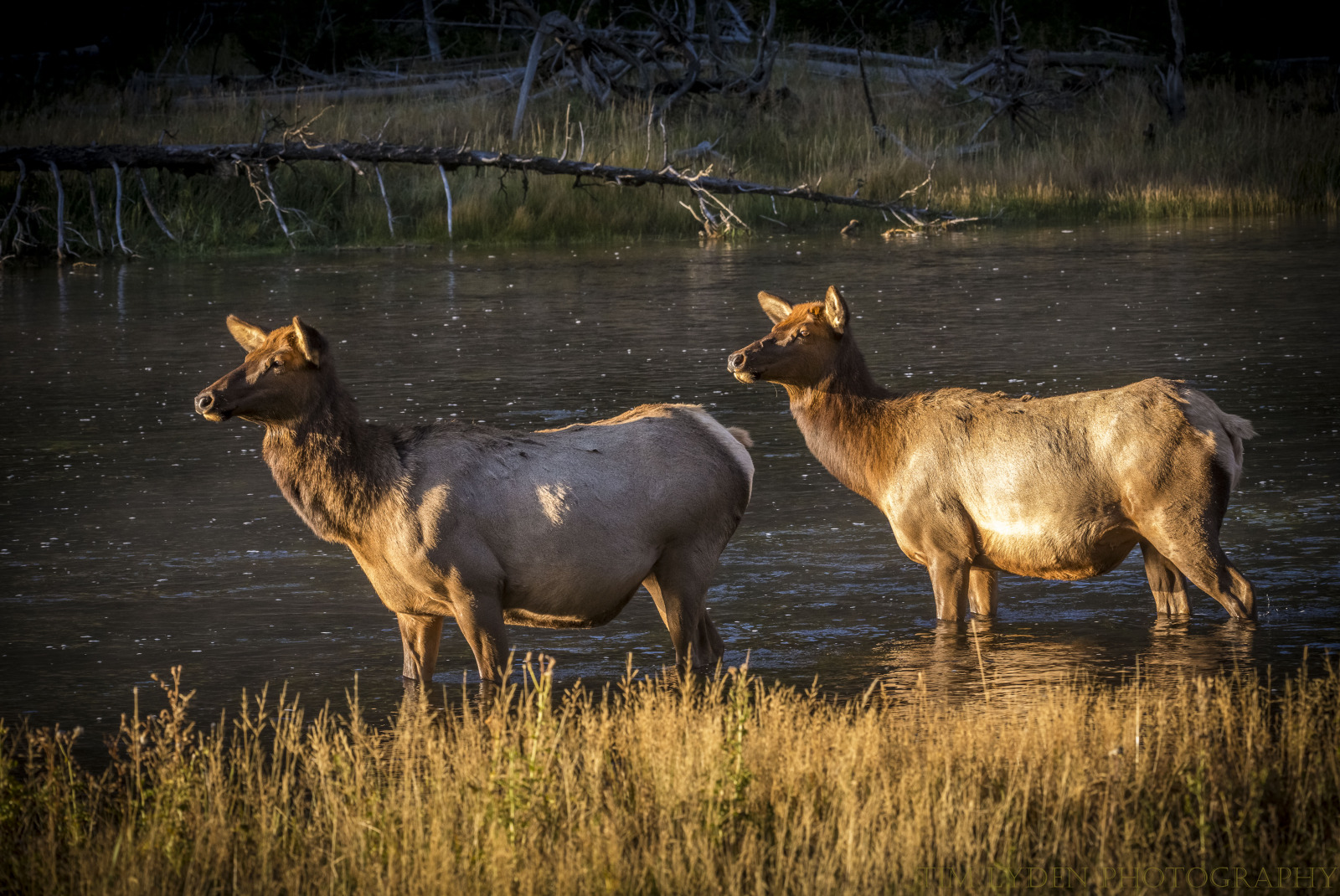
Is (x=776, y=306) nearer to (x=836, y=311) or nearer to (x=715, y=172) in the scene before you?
(x=836, y=311)

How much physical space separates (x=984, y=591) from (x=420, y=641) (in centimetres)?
299

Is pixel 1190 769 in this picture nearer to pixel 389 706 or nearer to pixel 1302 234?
pixel 389 706

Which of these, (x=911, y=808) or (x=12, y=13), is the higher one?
(x=12, y=13)

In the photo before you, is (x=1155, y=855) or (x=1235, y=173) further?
(x=1235, y=173)

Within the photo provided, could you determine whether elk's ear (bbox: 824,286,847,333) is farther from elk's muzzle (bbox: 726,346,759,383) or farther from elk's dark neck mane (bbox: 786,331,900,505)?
elk's muzzle (bbox: 726,346,759,383)

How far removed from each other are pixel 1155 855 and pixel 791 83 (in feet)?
96.6

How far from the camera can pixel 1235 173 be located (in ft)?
91.5

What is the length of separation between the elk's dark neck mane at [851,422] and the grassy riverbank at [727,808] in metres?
2.57

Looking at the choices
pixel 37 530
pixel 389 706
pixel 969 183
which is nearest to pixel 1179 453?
pixel 389 706

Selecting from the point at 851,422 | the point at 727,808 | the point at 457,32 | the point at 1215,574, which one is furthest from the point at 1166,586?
the point at 457,32

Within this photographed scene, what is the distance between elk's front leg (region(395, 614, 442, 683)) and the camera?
807cm

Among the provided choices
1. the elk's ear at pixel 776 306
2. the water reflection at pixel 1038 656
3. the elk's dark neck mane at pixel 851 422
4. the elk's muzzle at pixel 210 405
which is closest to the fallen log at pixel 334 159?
the elk's ear at pixel 776 306

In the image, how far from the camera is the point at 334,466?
25.5 feet

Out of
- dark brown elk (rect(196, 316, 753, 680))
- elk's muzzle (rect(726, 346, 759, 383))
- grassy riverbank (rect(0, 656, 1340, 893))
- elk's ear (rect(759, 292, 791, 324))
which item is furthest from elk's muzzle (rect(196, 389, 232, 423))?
elk's ear (rect(759, 292, 791, 324))
